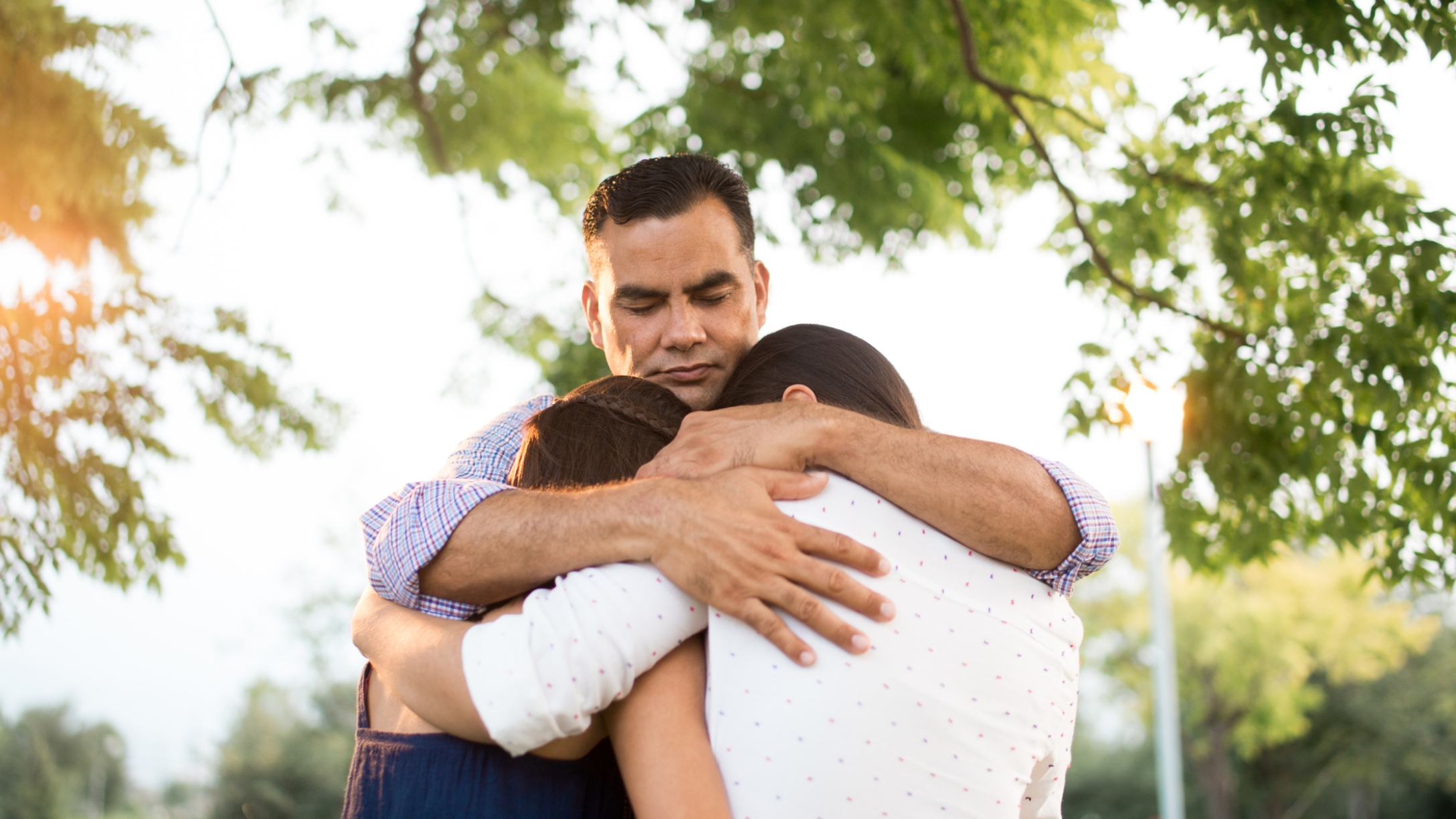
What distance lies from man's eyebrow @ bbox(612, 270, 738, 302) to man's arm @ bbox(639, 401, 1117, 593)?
114 centimetres

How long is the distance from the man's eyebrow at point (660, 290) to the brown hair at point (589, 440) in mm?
1007

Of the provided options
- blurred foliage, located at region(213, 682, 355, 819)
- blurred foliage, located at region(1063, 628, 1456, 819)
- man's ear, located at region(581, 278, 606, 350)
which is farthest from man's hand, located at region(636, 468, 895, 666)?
blurred foliage, located at region(1063, 628, 1456, 819)

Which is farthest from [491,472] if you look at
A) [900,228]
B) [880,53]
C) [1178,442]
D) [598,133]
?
[598,133]

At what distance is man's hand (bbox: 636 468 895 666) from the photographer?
5.32 ft

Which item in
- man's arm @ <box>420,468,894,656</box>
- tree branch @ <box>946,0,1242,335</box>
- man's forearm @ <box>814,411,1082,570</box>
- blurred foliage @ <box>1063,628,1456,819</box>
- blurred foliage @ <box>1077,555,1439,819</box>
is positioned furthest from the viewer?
blurred foliage @ <box>1063,628,1456,819</box>

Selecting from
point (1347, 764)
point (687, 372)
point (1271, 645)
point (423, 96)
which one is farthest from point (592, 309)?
point (1347, 764)

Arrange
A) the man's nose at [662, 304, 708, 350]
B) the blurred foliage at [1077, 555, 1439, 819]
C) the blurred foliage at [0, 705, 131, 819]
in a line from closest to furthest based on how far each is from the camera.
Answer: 1. the man's nose at [662, 304, 708, 350]
2. the blurred foliage at [1077, 555, 1439, 819]
3. the blurred foliage at [0, 705, 131, 819]

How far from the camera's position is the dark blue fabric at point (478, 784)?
170 centimetres

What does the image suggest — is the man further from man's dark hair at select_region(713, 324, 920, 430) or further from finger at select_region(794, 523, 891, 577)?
man's dark hair at select_region(713, 324, 920, 430)

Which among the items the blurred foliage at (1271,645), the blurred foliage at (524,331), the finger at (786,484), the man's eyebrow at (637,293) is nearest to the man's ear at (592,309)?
the man's eyebrow at (637,293)

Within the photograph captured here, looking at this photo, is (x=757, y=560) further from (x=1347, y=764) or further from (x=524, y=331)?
(x=1347, y=764)

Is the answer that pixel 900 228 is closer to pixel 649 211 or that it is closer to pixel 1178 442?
pixel 1178 442

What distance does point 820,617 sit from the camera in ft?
5.34

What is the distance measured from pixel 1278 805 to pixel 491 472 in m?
35.3
